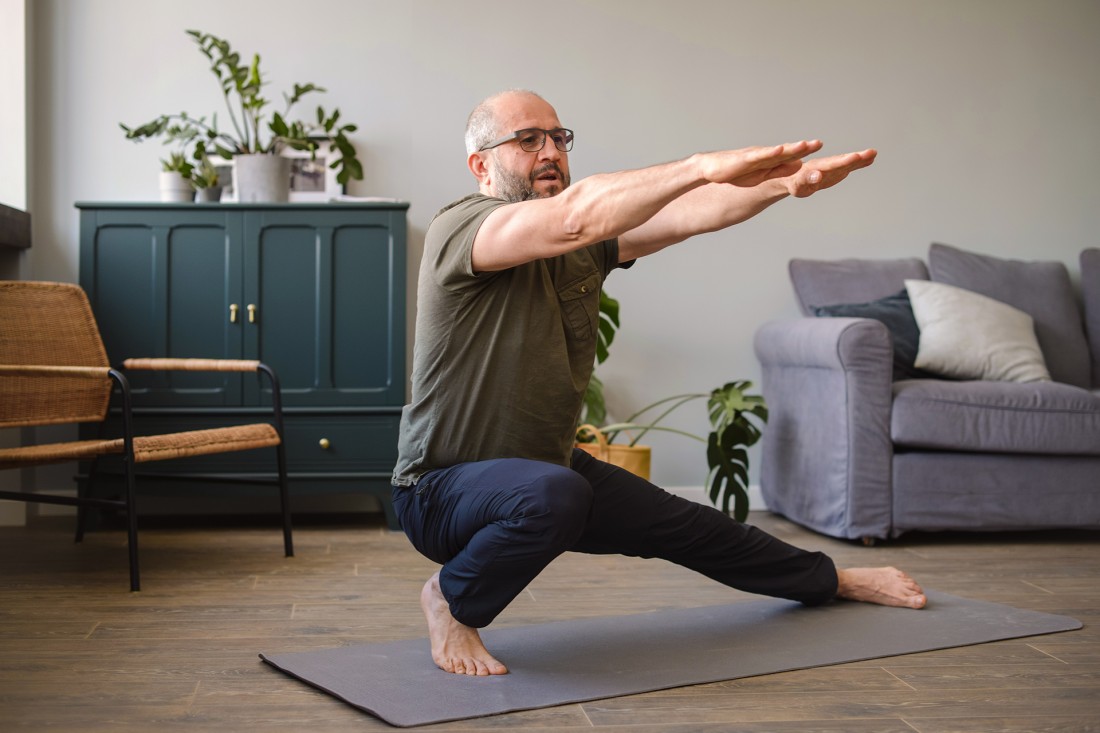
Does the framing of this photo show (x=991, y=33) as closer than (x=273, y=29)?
No

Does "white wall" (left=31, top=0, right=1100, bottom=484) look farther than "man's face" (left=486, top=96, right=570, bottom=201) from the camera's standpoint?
Yes

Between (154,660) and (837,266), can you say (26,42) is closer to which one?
(154,660)

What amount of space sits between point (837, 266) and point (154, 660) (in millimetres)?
2779

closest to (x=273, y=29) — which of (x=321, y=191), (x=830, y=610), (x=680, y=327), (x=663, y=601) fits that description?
(x=321, y=191)

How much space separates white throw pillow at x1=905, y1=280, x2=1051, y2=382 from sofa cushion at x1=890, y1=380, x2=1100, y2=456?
0.26 m

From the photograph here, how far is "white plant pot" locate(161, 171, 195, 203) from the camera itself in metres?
3.59

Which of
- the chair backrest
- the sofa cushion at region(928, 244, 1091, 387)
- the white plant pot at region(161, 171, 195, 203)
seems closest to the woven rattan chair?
the chair backrest

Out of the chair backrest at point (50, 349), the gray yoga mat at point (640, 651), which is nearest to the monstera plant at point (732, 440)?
the gray yoga mat at point (640, 651)

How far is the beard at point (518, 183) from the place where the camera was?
1.99 meters

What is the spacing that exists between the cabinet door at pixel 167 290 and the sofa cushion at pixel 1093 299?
2.99m

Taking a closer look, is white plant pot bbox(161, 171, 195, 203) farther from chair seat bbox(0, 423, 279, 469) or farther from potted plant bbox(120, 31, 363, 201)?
chair seat bbox(0, 423, 279, 469)

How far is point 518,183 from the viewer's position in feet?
6.53

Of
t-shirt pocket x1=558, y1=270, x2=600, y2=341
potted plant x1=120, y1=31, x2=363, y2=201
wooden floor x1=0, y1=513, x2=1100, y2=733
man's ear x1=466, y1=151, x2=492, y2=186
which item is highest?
potted plant x1=120, y1=31, x2=363, y2=201

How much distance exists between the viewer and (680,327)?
410cm
